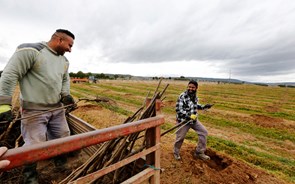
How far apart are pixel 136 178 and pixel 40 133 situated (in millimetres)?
1659

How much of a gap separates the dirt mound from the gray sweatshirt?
2426 millimetres

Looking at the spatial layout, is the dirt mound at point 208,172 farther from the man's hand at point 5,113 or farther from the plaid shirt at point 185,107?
the man's hand at point 5,113

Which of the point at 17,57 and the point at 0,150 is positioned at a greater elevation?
the point at 17,57

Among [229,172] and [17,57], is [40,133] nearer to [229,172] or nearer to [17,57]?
[17,57]

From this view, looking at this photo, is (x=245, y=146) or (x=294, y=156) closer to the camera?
(x=294, y=156)

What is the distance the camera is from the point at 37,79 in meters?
2.66

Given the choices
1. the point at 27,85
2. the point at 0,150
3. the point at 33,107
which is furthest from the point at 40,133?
the point at 0,150

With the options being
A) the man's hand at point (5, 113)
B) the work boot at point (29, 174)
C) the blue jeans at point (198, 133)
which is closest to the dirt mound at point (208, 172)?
the blue jeans at point (198, 133)

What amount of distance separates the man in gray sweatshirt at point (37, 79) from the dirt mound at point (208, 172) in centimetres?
224

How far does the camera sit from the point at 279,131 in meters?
7.62

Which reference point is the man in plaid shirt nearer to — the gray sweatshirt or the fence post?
the fence post

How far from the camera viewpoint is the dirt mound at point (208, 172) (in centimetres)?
355

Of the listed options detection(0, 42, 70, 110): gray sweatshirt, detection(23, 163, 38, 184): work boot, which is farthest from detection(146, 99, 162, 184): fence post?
detection(23, 163, 38, 184): work boot

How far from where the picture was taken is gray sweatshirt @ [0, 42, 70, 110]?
2.34 meters
